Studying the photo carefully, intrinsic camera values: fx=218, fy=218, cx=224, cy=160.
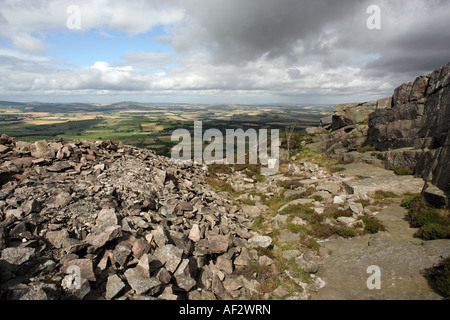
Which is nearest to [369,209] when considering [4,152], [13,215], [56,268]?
[56,268]

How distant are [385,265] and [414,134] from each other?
53.1 ft

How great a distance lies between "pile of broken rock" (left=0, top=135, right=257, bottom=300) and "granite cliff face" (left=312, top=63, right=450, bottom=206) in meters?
11.0

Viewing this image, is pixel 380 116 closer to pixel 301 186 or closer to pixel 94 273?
pixel 301 186

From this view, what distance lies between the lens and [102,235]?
730cm

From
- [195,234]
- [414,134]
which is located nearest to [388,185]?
[414,134]

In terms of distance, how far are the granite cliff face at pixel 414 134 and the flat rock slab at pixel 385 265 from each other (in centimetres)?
359

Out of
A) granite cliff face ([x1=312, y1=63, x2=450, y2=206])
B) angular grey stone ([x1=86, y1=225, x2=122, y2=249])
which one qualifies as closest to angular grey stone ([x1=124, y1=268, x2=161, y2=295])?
angular grey stone ([x1=86, y1=225, x2=122, y2=249])

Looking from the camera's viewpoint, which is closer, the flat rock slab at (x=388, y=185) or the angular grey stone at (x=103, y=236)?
the angular grey stone at (x=103, y=236)

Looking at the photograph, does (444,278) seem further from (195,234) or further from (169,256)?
(195,234)

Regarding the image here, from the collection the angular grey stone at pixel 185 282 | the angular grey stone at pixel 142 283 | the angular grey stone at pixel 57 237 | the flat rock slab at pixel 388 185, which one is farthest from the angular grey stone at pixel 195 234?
the flat rock slab at pixel 388 185

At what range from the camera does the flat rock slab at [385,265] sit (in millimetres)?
6527

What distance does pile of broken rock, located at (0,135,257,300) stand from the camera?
591 centimetres

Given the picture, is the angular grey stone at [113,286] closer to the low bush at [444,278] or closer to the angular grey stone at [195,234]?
the angular grey stone at [195,234]

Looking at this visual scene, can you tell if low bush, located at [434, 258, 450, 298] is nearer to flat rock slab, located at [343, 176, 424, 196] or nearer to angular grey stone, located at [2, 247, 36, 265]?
flat rock slab, located at [343, 176, 424, 196]
